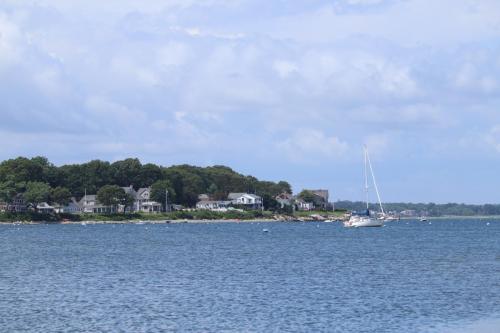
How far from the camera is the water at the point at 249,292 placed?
4100 centimetres

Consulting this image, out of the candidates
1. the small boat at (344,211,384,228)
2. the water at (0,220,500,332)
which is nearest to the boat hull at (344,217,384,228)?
the small boat at (344,211,384,228)

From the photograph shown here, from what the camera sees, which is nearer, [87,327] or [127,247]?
[87,327]

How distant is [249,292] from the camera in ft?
174

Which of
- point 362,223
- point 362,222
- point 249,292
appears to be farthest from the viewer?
point 362,222

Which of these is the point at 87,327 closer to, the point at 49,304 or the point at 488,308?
the point at 49,304

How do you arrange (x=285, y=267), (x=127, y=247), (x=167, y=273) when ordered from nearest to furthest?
1. (x=167, y=273)
2. (x=285, y=267)
3. (x=127, y=247)

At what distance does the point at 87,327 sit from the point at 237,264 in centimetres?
3710

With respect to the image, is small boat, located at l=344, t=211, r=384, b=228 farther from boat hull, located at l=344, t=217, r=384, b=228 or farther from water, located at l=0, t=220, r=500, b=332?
water, located at l=0, t=220, r=500, b=332

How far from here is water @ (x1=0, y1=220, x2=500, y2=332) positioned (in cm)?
4100

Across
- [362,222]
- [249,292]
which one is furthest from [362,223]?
[249,292]

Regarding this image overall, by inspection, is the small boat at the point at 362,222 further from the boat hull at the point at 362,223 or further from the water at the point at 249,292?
the water at the point at 249,292

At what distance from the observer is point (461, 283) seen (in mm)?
57469

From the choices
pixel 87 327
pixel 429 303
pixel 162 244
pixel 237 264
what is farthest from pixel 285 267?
pixel 162 244

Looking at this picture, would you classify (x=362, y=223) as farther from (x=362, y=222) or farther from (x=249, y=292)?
(x=249, y=292)
